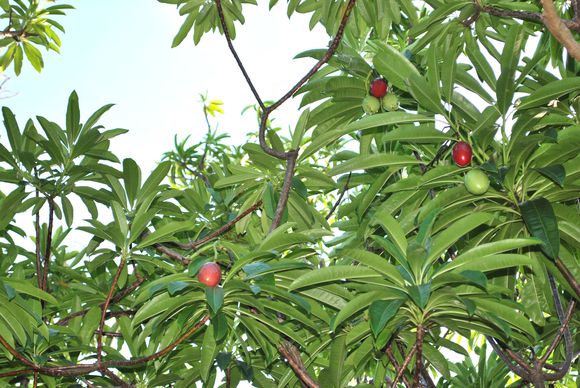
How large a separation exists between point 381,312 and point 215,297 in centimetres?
36

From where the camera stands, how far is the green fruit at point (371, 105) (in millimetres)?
2102

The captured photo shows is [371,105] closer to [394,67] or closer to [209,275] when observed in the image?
[394,67]

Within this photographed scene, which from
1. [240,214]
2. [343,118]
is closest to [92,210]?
[240,214]

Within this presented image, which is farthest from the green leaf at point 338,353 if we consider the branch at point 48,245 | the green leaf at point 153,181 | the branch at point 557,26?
the branch at point 48,245

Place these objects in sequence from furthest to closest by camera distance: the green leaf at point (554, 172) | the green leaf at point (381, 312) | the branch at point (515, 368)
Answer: the branch at point (515, 368) → the green leaf at point (554, 172) → the green leaf at point (381, 312)

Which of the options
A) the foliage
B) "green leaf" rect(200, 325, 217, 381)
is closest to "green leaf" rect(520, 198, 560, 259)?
"green leaf" rect(200, 325, 217, 381)

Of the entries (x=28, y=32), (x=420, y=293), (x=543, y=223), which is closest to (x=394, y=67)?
(x=543, y=223)

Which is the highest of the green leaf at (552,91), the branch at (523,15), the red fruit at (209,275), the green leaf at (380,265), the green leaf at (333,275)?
the branch at (523,15)

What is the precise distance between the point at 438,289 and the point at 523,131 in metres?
0.45

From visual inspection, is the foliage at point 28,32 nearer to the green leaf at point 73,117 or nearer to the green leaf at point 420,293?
the green leaf at point 73,117

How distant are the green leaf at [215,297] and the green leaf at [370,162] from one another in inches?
18.6

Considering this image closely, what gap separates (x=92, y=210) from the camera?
2.67 m

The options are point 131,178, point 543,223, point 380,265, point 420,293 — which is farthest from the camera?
point 131,178

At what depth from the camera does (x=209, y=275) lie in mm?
1596
